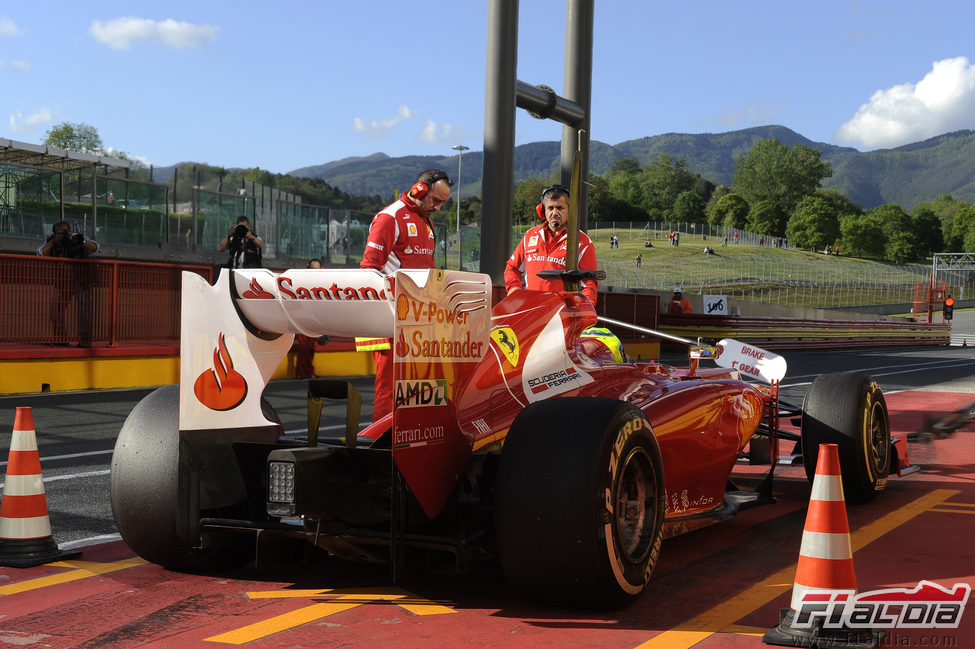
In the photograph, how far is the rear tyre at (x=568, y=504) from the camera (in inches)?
146

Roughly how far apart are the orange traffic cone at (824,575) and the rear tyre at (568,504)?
64cm

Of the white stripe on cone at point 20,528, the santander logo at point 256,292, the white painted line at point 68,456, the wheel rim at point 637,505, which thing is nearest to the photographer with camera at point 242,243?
the white painted line at point 68,456

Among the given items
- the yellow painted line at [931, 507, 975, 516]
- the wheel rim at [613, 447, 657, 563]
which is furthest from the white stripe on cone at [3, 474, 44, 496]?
the yellow painted line at [931, 507, 975, 516]

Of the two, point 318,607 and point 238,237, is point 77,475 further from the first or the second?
point 238,237

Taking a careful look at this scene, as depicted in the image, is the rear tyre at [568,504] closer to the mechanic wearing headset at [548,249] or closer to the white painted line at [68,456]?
the mechanic wearing headset at [548,249]

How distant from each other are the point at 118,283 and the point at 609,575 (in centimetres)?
1108

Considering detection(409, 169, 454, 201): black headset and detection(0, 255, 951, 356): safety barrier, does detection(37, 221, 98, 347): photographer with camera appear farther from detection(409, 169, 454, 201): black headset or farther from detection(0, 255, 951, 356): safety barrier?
detection(409, 169, 454, 201): black headset

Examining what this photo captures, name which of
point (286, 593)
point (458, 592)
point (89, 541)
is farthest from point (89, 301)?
point (458, 592)

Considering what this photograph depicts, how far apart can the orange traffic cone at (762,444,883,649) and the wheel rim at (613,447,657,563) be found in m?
0.66

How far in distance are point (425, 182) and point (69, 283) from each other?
801 cm

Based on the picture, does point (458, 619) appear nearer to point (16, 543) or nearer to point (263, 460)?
point (263, 460)

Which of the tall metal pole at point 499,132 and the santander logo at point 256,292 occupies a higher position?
the tall metal pole at point 499,132

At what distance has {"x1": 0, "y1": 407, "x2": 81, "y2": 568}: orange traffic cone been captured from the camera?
15.6ft

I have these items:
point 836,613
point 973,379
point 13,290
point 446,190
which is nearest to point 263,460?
point 836,613
